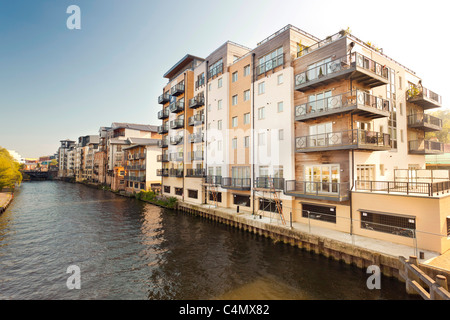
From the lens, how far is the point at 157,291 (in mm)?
11789

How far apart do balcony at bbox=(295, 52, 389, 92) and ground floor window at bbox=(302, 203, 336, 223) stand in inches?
398

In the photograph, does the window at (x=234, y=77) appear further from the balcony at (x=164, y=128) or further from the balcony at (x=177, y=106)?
the balcony at (x=164, y=128)

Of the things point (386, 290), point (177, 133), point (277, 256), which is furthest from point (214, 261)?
point (177, 133)

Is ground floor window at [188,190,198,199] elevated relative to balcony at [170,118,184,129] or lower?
lower

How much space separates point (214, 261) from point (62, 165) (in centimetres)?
15249

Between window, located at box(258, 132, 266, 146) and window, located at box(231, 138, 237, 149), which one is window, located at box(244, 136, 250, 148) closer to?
window, located at box(231, 138, 237, 149)

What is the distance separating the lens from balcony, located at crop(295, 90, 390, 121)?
1596 cm

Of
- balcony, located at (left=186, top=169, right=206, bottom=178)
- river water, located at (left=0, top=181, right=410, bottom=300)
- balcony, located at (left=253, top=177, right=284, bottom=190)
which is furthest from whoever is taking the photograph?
balcony, located at (left=186, top=169, right=206, bottom=178)

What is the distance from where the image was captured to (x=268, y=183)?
21875 millimetres

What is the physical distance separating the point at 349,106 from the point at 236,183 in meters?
14.0

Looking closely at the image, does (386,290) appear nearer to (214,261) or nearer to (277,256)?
(277,256)

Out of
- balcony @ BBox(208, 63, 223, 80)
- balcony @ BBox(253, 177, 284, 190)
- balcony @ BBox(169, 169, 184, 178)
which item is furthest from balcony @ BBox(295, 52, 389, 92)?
balcony @ BBox(169, 169, 184, 178)

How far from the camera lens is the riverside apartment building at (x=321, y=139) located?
15203mm

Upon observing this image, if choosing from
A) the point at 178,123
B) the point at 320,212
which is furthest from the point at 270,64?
the point at 178,123
